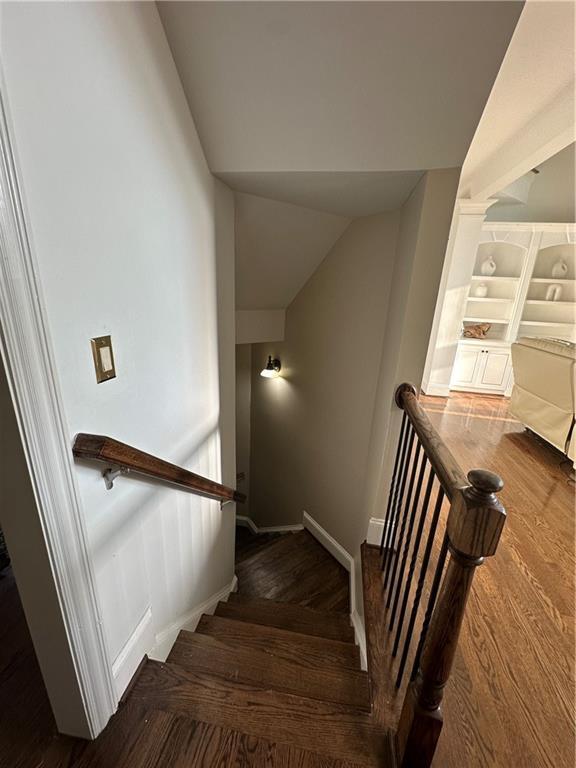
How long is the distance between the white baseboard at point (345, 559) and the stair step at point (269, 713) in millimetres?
606

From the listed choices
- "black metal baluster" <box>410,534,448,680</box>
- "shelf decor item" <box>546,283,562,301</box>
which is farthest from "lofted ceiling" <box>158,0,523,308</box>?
"shelf decor item" <box>546,283,562,301</box>

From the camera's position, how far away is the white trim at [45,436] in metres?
0.59

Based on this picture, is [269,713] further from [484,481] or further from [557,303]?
[557,303]

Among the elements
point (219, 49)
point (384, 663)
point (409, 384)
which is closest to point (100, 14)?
point (219, 49)

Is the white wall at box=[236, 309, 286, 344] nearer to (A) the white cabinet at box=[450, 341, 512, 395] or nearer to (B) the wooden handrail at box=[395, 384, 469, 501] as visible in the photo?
(B) the wooden handrail at box=[395, 384, 469, 501]

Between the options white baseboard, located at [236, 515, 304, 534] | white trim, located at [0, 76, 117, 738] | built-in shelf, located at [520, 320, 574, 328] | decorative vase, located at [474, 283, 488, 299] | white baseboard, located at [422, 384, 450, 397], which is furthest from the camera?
decorative vase, located at [474, 283, 488, 299]

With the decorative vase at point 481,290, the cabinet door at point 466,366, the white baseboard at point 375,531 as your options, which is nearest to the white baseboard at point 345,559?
the white baseboard at point 375,531

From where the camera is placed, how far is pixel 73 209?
749mm

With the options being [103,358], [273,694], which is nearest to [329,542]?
[273,694]

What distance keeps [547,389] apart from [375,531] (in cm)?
225

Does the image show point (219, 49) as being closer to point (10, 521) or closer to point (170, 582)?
point (10, 521)

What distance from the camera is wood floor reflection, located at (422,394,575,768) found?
1025mm

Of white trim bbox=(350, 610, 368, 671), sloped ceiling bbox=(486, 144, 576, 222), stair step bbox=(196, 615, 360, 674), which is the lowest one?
white trim bbox=(350, 610, 368, 671)

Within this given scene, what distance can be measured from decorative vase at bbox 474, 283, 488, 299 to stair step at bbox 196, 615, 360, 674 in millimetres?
4910
